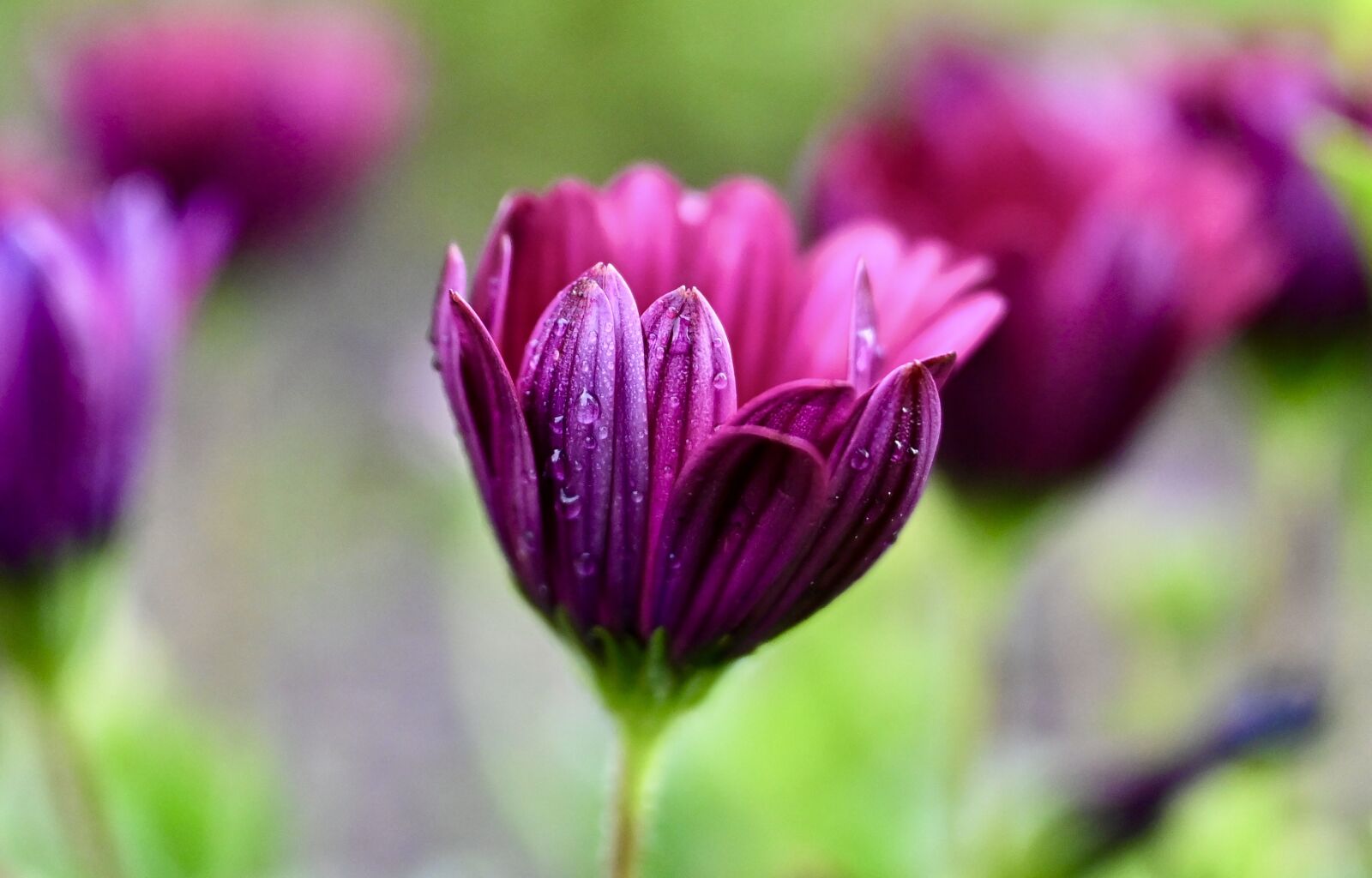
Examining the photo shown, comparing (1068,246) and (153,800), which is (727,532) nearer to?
(1068,246)

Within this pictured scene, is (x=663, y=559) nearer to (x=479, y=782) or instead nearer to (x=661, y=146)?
(x=479, y=782)

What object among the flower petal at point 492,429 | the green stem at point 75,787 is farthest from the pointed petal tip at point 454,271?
the green stem at point 75,787

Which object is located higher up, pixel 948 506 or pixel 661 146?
pixel 661 146

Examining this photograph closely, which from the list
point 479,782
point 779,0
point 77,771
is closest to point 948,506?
point 77,771

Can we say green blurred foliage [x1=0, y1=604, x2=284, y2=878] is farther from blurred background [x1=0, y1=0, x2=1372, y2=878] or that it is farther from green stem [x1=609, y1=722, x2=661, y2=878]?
green stem [x1=609, y1=722, x2=661, y2=878]

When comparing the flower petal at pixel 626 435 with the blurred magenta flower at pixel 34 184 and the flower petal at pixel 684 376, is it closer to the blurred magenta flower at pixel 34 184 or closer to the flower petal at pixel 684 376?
the flower petal at pixel 684 376

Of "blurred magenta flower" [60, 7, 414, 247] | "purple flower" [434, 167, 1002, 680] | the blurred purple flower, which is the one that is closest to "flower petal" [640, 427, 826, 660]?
"purple flower" [434, 167, 1002, 680]

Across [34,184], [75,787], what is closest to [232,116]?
[34,184]
